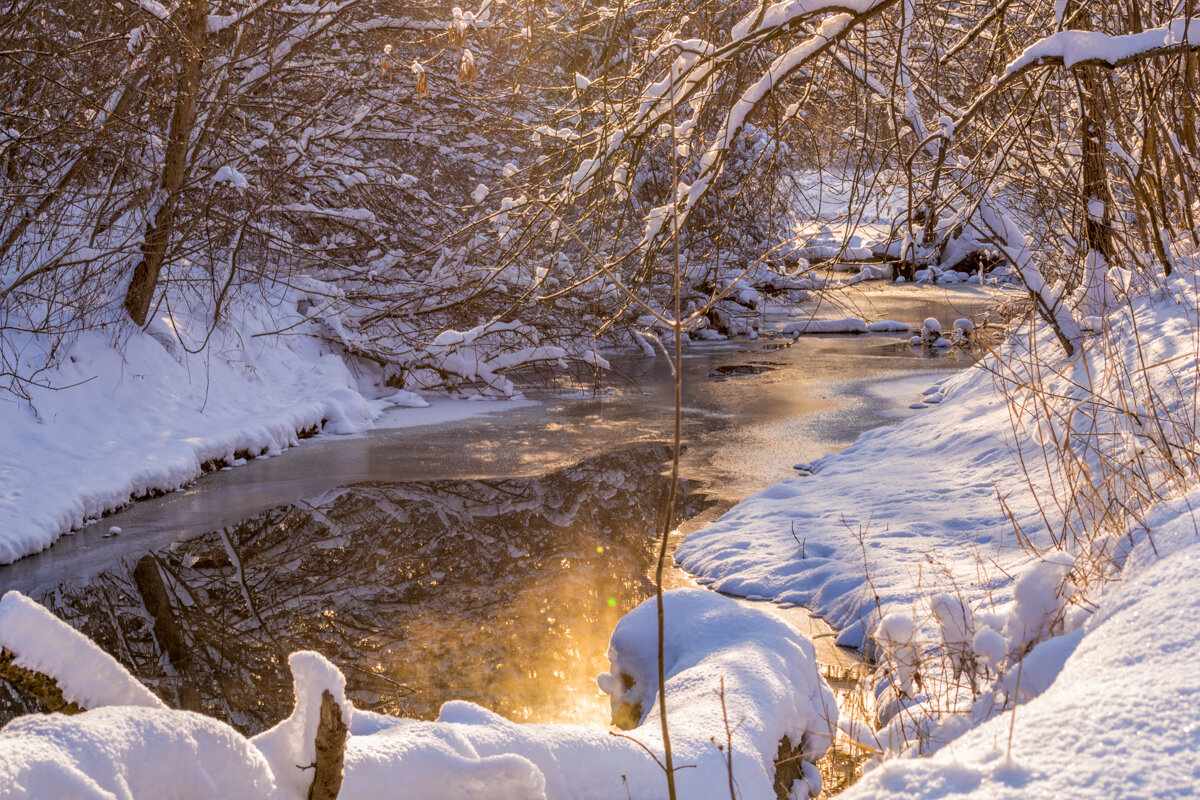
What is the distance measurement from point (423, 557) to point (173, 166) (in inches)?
214

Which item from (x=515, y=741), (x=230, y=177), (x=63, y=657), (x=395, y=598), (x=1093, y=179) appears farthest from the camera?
(x=230, y=177)

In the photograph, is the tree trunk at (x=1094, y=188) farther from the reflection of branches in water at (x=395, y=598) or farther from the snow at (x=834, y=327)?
the snow at (x=834, y=327)

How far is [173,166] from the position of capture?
9.74 meters

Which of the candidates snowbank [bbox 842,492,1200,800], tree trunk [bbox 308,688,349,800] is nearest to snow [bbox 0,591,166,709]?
tree trunk [bbox 308,688,349,800]

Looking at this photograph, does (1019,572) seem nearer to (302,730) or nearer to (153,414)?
(302,730)

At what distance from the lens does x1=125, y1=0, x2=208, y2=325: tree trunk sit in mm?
9336

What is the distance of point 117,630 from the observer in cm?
569

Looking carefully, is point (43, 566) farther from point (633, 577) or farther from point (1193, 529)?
point (1193, 529)

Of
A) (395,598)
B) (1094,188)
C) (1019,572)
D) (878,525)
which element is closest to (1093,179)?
(1094,188)

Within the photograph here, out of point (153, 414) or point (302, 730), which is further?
point (153, 414)

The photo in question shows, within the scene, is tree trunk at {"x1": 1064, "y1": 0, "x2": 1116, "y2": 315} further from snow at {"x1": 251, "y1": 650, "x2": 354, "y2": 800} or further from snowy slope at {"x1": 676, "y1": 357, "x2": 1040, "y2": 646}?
snow at {"x1": 251, "y1": 650, "x2": 354, "y2": 800}

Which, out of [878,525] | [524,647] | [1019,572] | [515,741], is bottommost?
[524,647]

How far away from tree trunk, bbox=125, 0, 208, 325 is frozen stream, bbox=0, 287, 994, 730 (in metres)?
2.33

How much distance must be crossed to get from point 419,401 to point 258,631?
693cm
